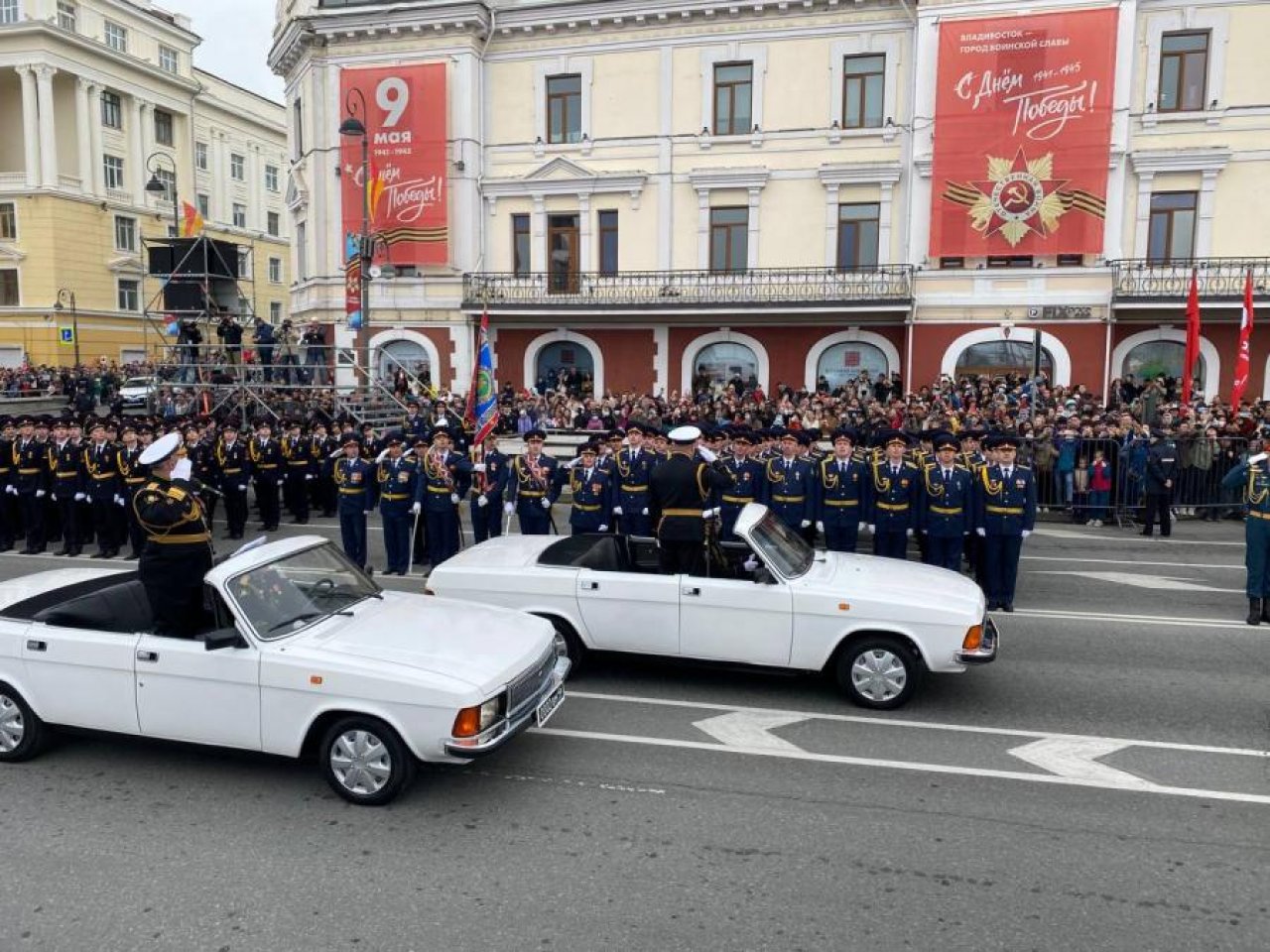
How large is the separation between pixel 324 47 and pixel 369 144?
3537 mm

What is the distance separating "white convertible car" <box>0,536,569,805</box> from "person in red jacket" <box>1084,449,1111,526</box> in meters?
12.5

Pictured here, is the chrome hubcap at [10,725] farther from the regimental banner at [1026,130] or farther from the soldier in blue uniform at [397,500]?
the regimental banner at [1026,130]

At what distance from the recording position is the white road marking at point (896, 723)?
6.55 m

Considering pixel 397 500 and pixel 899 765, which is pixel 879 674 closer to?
pixel 899 765

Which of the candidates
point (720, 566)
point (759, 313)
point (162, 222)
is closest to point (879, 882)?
point (720, 566)

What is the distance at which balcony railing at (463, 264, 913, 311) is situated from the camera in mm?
25750

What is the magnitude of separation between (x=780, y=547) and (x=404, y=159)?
24.2 meters

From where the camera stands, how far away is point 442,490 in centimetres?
1202

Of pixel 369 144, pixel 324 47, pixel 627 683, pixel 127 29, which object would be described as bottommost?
pixel 627 683

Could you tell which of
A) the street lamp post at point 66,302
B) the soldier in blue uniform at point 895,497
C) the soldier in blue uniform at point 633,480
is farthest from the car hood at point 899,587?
the street lamp post at point 66,302

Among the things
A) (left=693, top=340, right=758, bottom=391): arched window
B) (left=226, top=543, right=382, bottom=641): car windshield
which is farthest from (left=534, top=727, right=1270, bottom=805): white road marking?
(left=693, top=340, right=758, bottom=391): arched window

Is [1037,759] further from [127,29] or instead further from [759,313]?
[127,29]

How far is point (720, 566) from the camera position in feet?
25.6

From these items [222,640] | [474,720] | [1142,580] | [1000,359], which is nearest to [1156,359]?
[1000,359]
